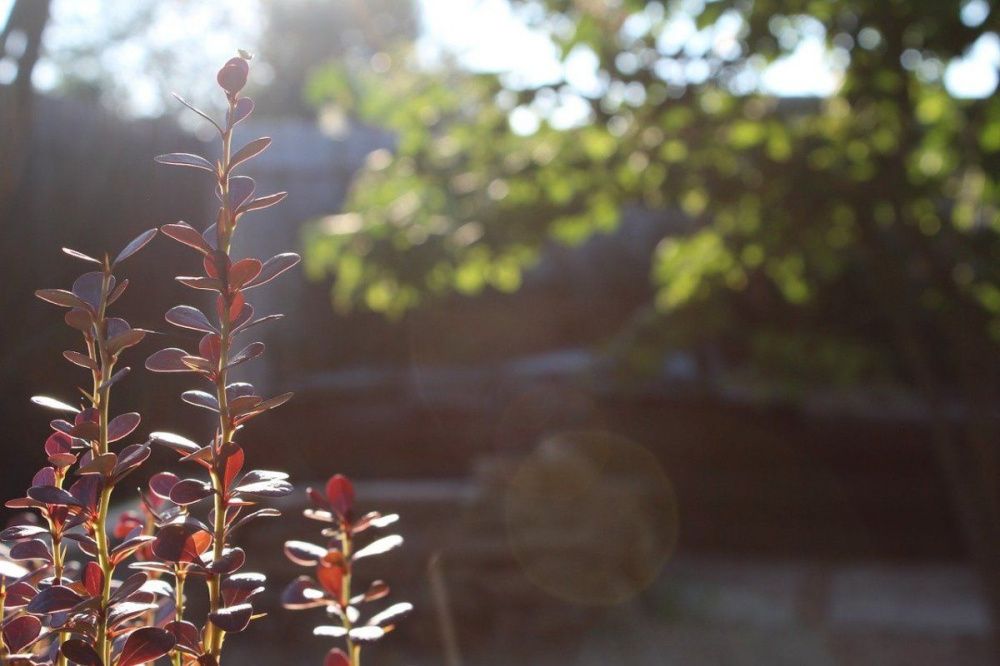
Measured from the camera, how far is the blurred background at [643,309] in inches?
121

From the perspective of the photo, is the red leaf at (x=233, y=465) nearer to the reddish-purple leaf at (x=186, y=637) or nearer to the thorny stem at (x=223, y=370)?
the thorny stem at (x=223, y=370)

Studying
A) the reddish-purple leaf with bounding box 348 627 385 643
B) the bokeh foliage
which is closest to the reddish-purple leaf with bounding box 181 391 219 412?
the reddish-purple leaf with bounding box 348 627 385 643

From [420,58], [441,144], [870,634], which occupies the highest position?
[420,58]

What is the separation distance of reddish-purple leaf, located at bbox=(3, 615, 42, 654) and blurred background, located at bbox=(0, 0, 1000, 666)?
52.0 inches

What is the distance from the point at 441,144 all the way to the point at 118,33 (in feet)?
10.6

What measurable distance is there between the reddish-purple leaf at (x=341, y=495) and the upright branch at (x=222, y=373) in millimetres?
117

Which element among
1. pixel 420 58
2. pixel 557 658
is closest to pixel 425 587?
pixel 557 658

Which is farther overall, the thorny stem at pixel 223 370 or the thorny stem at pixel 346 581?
the thorny stem at pixel 346 581

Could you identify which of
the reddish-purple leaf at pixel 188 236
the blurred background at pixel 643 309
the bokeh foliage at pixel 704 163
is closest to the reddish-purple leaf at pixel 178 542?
the reddish-purple leaf at pixel 188 236

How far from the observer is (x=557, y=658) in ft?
14.4

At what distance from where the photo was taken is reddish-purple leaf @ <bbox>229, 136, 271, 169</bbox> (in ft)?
2.43

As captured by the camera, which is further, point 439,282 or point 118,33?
point 118,33

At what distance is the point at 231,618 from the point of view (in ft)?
2.16

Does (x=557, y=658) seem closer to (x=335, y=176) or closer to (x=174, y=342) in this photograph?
(x=174, y=342)
